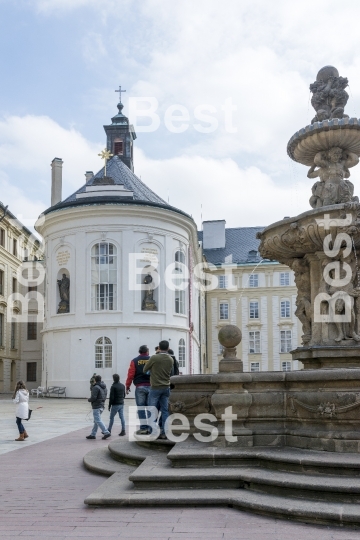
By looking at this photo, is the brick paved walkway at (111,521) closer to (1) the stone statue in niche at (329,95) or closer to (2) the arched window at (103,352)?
(1) the stone statue in niche at (329,95)

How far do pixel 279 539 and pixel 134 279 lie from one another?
3388 cm

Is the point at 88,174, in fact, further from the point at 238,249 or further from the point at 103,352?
the point at 103,352

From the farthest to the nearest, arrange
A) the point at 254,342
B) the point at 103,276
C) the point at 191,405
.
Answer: the point at 254,342 < the point at 103,276 < the point at 191,405

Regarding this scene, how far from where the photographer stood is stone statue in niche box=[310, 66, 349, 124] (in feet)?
34.0

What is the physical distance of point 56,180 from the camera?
51.7 metres

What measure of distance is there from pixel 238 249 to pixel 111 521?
6210 cm

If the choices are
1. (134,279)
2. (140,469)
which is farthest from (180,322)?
(140,469)

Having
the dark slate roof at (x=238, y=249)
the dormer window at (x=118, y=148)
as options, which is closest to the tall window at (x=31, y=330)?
the dormer window at (x=118, y=148)

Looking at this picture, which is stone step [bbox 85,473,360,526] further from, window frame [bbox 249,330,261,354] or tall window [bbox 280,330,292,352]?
tall window [bbox 280,330,292,352]

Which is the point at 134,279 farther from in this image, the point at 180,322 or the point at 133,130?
the point at 133,130

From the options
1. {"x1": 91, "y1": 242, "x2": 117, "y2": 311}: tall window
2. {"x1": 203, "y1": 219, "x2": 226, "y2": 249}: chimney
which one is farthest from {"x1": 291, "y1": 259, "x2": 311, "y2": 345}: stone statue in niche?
{"x1": 203, "y1": 219, "x2": 226, "y2": 249}: chimney

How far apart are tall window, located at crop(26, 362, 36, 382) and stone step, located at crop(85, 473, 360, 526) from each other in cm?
4679

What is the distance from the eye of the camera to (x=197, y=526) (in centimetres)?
566

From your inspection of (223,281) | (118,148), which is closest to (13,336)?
(118,148)
